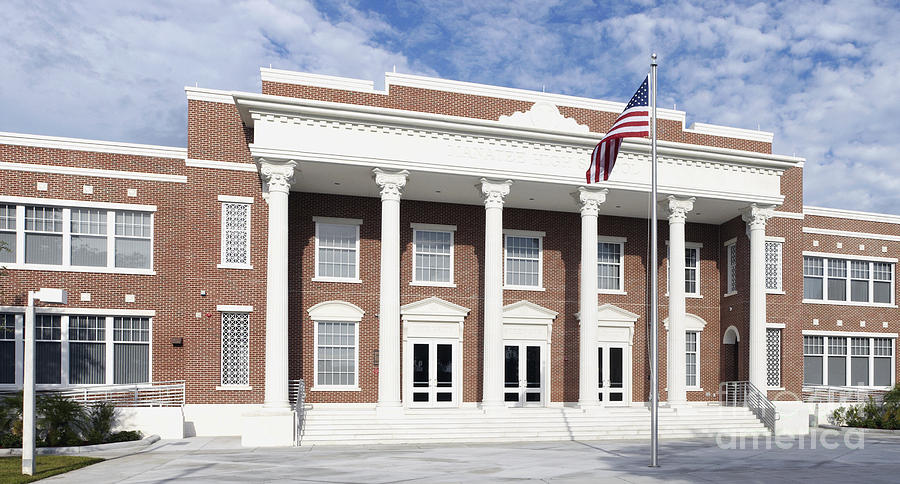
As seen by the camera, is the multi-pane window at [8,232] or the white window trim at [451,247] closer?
the multi-pane window at [8,232]

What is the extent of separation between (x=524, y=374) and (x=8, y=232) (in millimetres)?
17897

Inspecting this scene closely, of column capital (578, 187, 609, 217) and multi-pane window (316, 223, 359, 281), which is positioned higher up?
column capital (578, 187, 609, 217)

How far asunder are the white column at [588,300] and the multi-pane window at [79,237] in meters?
14.3

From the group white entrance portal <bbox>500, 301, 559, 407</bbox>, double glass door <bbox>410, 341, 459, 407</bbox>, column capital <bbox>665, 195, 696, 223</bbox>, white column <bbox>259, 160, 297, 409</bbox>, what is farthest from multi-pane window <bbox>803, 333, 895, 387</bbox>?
white column <bbox>259, 160, 297, 409</bbox>

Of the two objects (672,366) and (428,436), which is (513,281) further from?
(428,436)

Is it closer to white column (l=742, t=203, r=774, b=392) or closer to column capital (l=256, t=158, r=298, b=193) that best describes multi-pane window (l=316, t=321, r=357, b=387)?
column capital (l=256, t=158, r=298, b=193)

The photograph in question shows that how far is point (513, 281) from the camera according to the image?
2983 centimetres

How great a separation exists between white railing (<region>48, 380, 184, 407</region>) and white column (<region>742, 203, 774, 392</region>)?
63.8ft

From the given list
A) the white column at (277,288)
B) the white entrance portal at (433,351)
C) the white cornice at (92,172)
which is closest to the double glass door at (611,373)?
the white entrance portal at (433,351)

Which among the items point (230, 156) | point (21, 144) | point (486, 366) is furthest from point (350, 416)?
point (21, 144)

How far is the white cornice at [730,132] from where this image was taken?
29.3 meters

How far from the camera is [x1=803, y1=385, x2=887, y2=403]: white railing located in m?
32.2

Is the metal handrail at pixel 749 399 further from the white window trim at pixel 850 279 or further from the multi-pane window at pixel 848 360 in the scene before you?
the white window trim at pixel 850 279

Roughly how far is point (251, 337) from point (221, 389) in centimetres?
185
